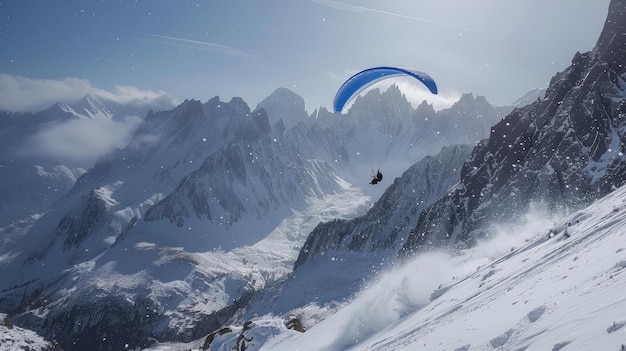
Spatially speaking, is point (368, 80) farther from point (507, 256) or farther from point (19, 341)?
point (19, 341)

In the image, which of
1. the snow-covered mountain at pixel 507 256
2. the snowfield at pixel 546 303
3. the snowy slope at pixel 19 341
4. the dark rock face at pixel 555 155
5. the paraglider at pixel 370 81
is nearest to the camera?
the snowfield at pixel 546 303

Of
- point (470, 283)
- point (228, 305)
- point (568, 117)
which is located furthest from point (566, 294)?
point (228, 305)

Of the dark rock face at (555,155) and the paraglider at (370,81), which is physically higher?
the paraglider at (370,81)

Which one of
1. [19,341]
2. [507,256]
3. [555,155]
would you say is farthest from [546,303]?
[555,155]

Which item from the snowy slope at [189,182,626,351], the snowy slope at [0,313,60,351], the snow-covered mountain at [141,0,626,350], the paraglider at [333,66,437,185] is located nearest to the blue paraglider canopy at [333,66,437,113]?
the paraglider at [333,66,437,185]

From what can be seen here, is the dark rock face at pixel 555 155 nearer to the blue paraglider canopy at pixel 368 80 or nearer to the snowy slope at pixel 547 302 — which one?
the blue paraglider canopy at pixel 368 80

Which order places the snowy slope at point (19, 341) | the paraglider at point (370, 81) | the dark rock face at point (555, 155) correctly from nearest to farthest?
the paraglider at point (370, 81), the snowy slope at point (19, 341), the dark rock face at point (555, 155)

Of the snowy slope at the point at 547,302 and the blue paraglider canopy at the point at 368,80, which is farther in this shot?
the blue paraglider canopy at the point at 368,80

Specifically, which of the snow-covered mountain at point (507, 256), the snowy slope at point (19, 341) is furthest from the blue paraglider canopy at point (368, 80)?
the snowy slope at point (19, 341)
